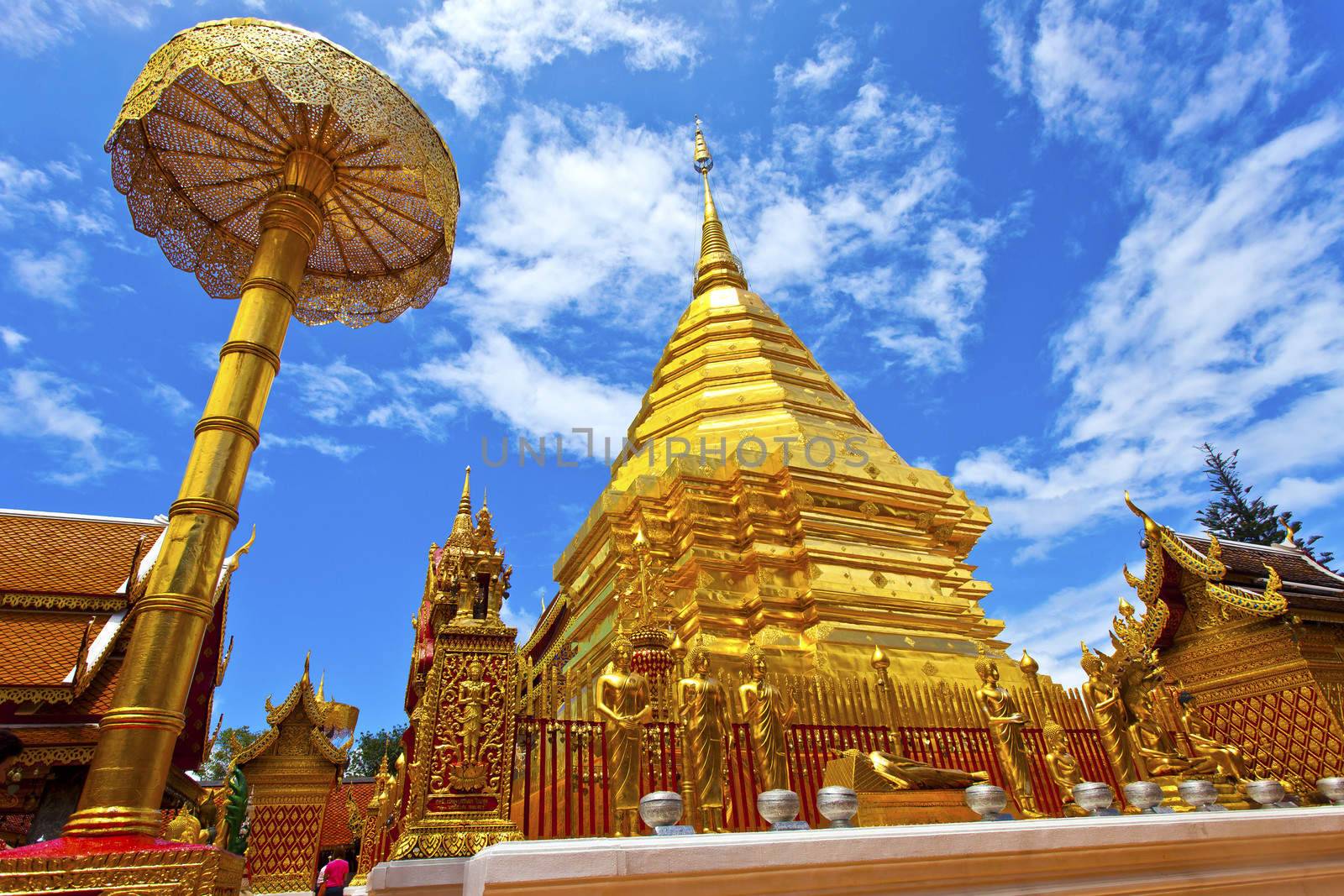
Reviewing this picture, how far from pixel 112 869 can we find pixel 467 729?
5.14ft

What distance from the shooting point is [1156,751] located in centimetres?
577

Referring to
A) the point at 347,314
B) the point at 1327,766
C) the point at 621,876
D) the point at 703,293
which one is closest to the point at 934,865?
the point at 621,876

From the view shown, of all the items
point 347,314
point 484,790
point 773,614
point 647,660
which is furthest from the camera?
point 773,614

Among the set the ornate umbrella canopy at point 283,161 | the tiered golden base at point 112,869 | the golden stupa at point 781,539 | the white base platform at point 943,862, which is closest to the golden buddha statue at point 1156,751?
the white base platform at point 943,862

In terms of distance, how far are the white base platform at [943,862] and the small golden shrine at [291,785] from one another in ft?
28.8

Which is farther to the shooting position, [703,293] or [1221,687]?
[703,293]

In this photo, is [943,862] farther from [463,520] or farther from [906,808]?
[463,520]

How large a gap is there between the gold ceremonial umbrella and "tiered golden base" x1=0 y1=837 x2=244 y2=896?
209 millimetres

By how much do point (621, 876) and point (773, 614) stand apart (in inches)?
272

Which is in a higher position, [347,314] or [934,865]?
[347,314]

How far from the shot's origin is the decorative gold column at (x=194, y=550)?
12.6 ft

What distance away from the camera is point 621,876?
8.29ft

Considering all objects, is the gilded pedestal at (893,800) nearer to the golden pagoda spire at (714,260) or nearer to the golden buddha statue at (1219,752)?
the golden buddha statue at (1219,752)

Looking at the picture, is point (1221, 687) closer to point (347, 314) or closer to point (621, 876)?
point (621, 876)
